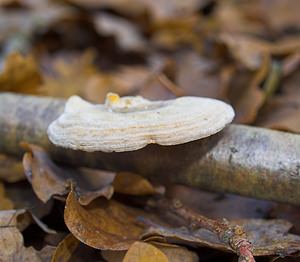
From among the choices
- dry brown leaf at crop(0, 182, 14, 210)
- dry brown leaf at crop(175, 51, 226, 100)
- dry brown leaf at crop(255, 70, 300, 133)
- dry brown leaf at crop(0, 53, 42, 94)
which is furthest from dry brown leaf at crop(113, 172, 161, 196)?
dry brown leaf at crop(0, 53, 42, 94)

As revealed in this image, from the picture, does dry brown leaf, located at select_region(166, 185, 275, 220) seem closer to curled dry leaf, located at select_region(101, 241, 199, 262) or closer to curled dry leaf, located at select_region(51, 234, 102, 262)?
curled dry leaf, located at select_region(101, 241, 199, 262)

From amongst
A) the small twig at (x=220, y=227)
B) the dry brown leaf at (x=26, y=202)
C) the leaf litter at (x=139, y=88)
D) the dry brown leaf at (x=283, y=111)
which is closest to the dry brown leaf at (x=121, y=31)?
the leaf litter at (x=139, y=88)

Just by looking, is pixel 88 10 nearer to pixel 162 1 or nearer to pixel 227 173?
pixel 162 1

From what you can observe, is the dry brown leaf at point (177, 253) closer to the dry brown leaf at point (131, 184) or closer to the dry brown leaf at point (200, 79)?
the dry brown leaf at point (131, 184)

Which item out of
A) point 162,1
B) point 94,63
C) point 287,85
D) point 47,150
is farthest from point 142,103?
point 162,1

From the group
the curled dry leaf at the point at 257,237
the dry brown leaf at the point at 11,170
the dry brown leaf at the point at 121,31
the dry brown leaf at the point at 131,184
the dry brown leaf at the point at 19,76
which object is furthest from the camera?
the dry brown leaf at the point at 121,31

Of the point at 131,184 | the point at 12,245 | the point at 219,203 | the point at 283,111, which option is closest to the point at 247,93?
the point at 283,111
